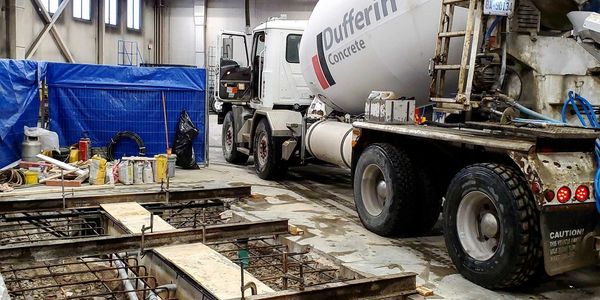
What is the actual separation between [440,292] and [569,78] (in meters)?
2.21

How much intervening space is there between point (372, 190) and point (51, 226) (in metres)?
3.43

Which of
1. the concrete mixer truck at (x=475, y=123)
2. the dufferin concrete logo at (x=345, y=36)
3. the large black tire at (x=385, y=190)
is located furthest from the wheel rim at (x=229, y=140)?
the large black tire at (x=385, y=190)

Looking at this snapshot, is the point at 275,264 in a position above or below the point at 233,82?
below

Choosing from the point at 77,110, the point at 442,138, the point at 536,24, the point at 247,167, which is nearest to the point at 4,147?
the point at 77,110

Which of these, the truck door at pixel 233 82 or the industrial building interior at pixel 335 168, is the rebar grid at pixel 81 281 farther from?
the truck door at pixel 233 82

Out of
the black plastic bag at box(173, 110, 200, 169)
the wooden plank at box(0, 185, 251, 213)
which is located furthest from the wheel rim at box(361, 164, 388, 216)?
the black plastic bag at box(173, 110, 200, 169)

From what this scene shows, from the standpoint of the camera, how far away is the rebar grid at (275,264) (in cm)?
504

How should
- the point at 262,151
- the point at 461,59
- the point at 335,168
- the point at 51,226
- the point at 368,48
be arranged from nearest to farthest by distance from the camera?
the point at 461,59, the point at 51,226, the point at 368,48, the point at 262,151, the point at 335,168

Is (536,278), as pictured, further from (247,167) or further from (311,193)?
(247,167)

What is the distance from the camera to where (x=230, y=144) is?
535 inches

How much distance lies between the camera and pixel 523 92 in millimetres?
5699

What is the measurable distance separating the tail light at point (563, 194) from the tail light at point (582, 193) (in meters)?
0.08

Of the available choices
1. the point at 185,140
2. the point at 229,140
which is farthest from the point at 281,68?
the point at 229,140

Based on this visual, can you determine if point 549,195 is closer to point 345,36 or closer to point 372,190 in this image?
point 372,190
